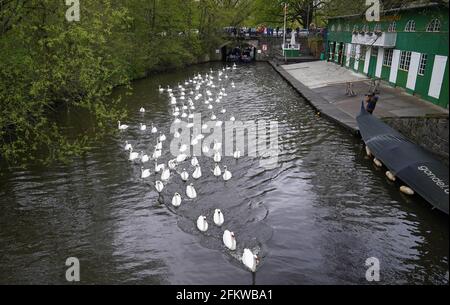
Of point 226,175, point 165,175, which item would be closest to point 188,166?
point 165,175

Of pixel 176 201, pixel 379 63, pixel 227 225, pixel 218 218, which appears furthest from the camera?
pixel 379 63

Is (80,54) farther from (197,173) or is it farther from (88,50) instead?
(197,173)

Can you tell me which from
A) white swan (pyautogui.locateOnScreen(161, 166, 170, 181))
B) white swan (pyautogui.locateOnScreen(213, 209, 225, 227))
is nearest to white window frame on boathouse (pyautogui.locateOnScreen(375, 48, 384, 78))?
white swan (pyautogui.locateOnScreen(161, 166, 170, 181))

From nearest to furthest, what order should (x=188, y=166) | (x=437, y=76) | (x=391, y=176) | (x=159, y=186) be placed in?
1. (x=159, y=186)
2. (x=391, y=176)
3. (x=188, y=166)
4. (x=437, y=76)

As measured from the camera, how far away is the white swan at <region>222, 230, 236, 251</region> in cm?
1103

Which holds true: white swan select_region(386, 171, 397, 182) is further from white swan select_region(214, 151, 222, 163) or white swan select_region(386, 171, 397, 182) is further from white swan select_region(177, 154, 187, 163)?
white swan select_region(177, 154, 187, 163)

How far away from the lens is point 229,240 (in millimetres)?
11070

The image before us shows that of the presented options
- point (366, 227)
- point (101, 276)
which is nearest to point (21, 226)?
point (101, 276)

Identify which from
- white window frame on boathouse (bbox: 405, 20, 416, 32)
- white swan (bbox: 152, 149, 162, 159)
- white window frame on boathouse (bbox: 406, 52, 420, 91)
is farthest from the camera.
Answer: white window frame on boathouse (bbox: 405, 20, 416, 32)

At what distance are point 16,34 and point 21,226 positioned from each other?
731cm

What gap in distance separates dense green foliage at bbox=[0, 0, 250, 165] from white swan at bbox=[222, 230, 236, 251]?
18.6 feet

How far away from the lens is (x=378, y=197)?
46.9ft

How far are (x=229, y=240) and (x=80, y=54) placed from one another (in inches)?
359
